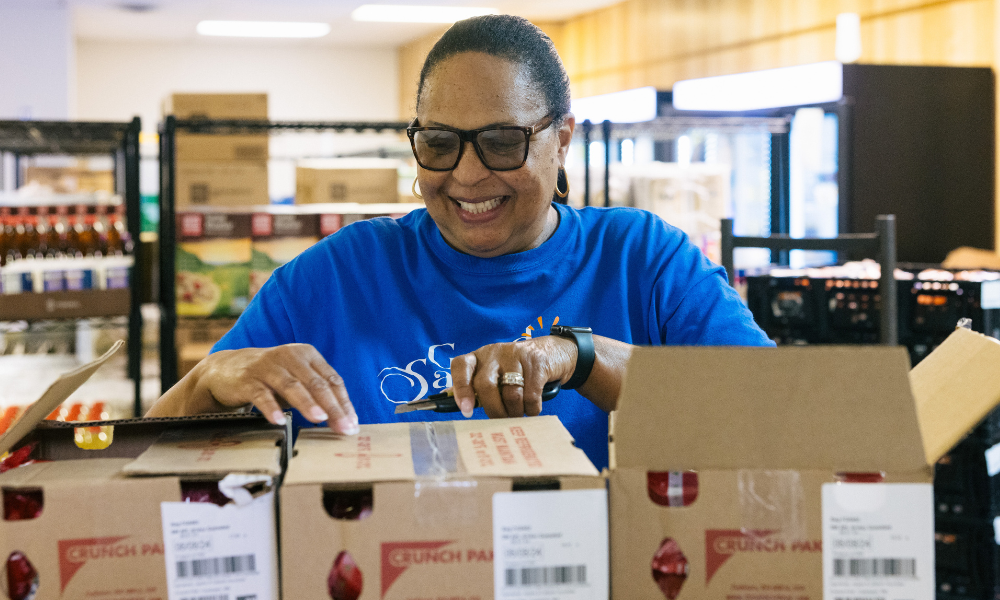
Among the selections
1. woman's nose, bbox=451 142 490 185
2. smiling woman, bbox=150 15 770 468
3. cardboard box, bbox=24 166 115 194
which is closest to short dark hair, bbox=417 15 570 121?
smiling woman, bbox=150 15 770 468

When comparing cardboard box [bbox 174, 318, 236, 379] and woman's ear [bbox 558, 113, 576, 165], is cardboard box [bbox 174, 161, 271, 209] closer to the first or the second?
cardboard box [bbox 174, 318, 236, 379]

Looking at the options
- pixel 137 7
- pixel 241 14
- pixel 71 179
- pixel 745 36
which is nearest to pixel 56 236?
pixel 71 179

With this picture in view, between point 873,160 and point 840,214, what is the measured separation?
0.30 metres

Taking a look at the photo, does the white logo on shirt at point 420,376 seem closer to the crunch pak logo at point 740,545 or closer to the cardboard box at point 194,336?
the crunch pak logo at point 740,545

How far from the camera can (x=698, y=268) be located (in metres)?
1.36

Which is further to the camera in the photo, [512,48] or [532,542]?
[512,48]

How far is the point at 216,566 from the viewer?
626 millimetres

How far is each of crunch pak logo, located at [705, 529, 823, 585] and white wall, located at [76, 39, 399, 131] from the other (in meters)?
10.7

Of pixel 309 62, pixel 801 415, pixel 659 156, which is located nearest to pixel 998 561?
pixel 801 415

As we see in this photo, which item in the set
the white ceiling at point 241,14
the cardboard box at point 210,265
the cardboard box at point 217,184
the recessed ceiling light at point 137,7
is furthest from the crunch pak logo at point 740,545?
the recessed ceiling light at point 137,7

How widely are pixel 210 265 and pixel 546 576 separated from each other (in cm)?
291

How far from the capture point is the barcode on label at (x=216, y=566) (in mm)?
625

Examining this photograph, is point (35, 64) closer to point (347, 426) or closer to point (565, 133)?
point (565, 133)

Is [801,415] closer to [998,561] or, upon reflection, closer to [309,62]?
[998,561]
